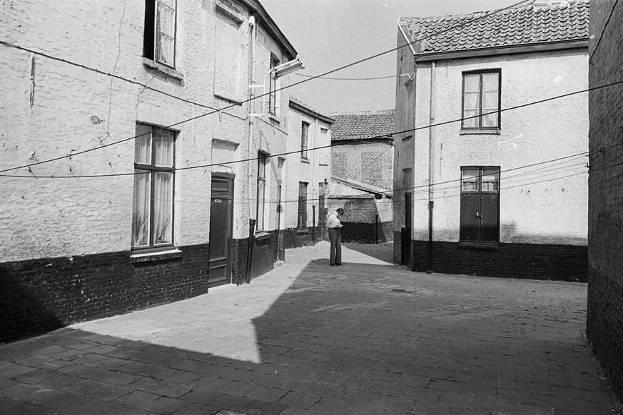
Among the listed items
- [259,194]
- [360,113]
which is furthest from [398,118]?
[360,113]

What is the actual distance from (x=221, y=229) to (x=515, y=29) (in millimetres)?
10680

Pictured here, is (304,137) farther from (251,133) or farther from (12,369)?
(12,369)

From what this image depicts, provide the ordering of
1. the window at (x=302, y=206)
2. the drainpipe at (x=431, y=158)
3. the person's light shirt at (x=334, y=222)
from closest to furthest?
the drainpipe at (x=431, y=158) → the person's light shirt at (x=334, y=222) → the window at (x=302, y=206)

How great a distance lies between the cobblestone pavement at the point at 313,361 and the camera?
185 inches

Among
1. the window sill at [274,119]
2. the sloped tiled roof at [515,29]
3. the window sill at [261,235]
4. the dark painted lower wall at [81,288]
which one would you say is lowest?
the dark painted lower wall at [81,288]

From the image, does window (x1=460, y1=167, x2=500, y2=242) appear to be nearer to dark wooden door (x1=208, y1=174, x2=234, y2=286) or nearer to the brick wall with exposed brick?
dark wooden door (x1=208, y1=174, x2=234, y2=286)

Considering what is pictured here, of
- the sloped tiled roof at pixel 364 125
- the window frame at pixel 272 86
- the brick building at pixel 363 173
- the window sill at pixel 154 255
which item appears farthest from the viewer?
the sloped tiled roof at pixel 364 125

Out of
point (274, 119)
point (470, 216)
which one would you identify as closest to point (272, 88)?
point (274, 119)

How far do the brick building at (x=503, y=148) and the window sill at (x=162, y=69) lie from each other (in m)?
7.92

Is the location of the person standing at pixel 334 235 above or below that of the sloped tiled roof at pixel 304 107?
below

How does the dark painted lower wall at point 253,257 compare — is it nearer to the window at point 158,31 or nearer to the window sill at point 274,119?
the window sill at point 274,119

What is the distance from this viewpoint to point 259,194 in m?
13.8

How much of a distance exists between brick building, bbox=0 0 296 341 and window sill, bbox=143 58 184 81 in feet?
0.07

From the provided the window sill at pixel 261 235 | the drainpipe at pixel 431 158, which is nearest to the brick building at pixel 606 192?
the drainpipe at pixel 431 158
